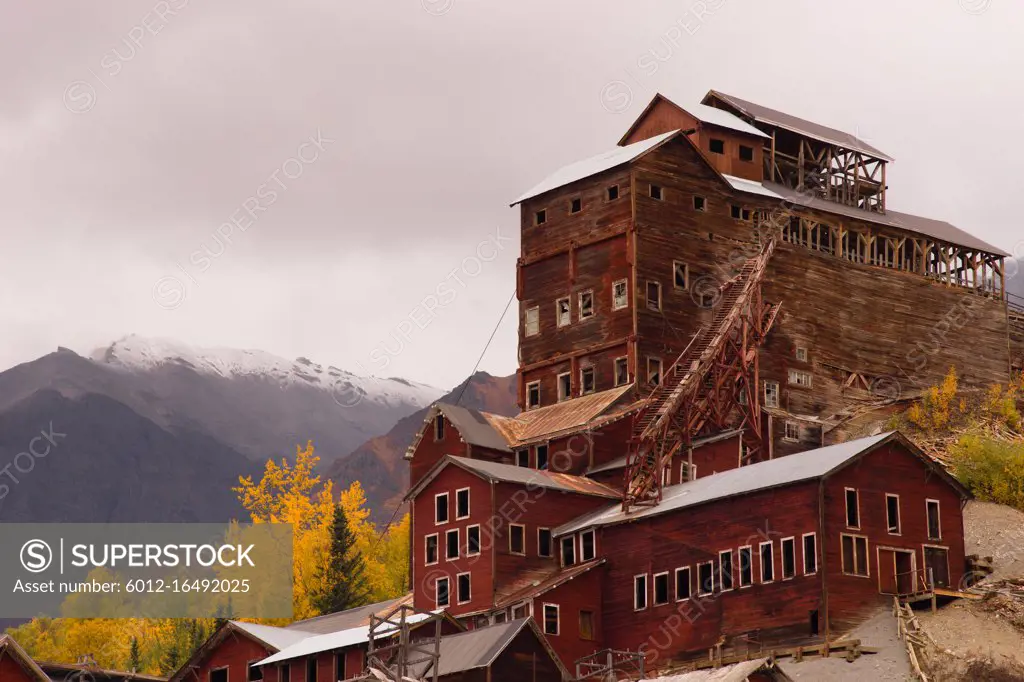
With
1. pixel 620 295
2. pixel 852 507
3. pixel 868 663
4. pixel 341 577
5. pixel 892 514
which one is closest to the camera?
pixel 868 663

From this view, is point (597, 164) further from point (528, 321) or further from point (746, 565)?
point (746, 565)

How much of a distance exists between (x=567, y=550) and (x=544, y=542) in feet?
3.34

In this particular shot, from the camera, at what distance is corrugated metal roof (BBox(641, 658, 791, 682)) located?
51.9 meters

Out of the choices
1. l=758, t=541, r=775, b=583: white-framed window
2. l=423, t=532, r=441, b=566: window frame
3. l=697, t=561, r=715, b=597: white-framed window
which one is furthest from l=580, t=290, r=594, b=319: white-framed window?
l=758, t=541, r=775, b=583: white-framed window

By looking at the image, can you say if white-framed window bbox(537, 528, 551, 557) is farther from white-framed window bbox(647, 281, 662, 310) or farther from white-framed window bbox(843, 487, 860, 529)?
white-framed window bbox(843, 487, 860, 529)

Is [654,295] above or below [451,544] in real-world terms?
above

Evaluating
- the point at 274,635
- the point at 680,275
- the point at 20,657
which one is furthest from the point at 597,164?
the point at 20,657

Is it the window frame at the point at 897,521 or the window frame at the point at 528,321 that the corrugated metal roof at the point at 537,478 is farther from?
the window frame at the point at 897,521

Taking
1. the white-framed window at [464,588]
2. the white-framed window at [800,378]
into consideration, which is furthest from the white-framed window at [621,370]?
the white-framed window at [464,588]

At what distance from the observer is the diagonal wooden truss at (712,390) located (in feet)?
232

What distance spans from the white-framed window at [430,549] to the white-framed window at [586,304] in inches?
621

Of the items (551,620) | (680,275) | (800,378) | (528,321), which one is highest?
(680,275)

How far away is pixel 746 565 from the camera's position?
2436 inches

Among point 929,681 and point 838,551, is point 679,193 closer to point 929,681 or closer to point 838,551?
point 838,551
